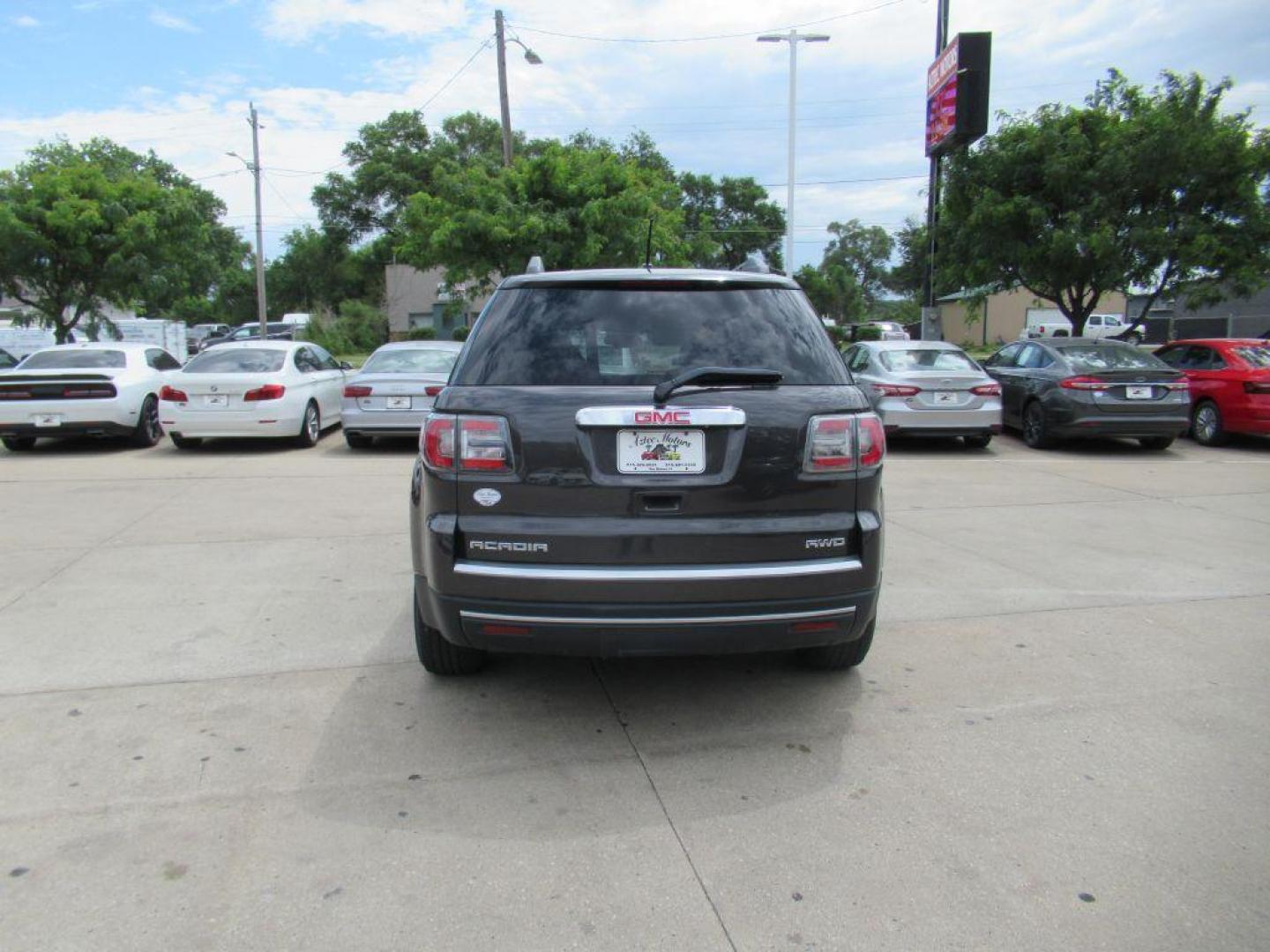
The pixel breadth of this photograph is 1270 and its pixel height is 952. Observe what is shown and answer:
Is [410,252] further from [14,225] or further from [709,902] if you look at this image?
[709,902]

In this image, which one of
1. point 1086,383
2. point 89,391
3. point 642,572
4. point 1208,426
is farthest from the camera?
point 1208,426

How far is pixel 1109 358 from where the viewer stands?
12172 mm

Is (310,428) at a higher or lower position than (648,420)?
lower

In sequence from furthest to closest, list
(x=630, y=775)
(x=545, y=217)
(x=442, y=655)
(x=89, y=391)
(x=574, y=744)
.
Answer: (x=545, y=217)
(x=89, y=391)
(x=442, y=655)
(x=574, y=744)
(x=630, y=775)

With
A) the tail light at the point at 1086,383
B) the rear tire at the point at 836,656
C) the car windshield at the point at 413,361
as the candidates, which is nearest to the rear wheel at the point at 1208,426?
the tail light at the point at 1086,383

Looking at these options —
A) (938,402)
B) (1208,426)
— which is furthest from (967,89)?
(938,402)

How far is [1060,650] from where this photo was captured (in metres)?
4.65

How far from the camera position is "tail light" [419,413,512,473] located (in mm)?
3338

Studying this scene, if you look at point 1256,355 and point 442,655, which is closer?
point 442,655

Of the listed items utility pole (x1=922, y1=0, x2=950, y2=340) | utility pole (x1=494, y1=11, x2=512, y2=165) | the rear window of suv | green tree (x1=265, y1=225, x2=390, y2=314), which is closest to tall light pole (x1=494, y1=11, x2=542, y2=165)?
utility pole (x1=494, y1=11, x2=512, y2=165)

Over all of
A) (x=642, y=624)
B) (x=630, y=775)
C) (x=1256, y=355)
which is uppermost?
(x=1256, y=355)

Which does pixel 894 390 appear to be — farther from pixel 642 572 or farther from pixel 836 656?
pixel 642 572

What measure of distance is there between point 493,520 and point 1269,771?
296cm

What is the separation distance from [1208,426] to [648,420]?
40.2ft
